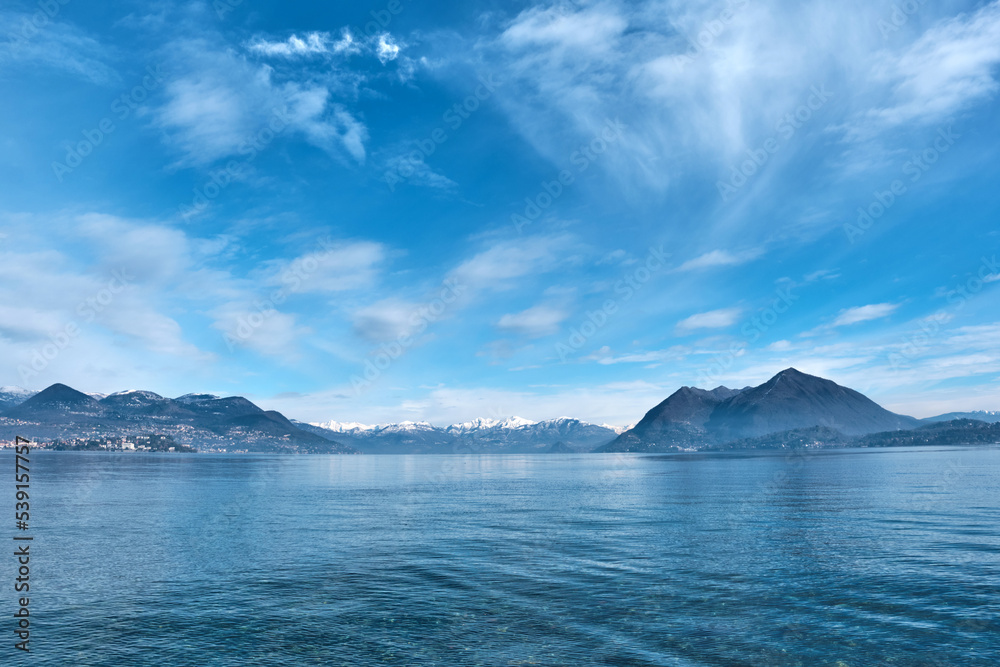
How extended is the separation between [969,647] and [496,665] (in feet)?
81.6

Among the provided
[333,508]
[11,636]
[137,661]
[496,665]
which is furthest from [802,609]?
[333,508]

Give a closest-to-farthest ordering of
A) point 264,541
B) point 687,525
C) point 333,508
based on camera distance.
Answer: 1. point 264,541
2. point 687,525
3. point 333,508

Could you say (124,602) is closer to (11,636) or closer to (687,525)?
(11,636)

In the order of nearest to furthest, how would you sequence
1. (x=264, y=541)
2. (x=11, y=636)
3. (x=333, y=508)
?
1. (x=11, y=636)
2. (x=264, y=541)
3. (x=333, y=508)

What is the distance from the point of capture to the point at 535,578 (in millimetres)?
43375

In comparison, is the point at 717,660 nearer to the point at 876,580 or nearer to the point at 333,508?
the point at 876,580

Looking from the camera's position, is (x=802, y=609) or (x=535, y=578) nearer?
(x=802, y=609)

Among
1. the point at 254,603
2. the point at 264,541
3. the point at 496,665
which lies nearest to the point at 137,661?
the point at 254,603

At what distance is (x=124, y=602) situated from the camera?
37.6 metres

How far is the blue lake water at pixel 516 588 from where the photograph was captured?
29.5m

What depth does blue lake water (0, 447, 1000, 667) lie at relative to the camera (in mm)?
29469

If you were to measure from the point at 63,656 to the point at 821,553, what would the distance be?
57.7m

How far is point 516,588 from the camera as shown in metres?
40.8

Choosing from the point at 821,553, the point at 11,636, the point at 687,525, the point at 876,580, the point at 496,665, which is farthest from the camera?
the point at 687,525
